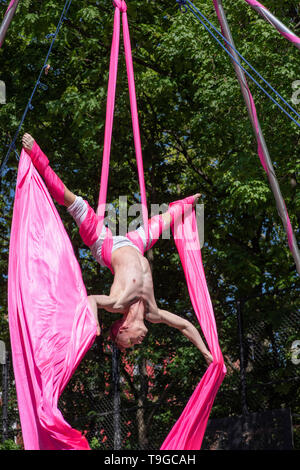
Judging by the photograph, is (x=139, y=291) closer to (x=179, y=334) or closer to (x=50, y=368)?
(x=50, y=368)

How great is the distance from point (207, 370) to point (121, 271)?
1042 mm

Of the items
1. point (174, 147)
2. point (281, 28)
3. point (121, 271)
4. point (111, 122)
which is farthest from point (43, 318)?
point (174, 147)

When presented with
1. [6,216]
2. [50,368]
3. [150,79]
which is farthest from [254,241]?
[50,368]

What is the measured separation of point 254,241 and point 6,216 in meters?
5.04

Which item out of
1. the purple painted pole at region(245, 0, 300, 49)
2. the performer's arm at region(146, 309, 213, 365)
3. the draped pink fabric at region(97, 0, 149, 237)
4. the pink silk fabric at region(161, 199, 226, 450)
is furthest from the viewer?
the purple painted pole at region(245, 0, 300, 49)

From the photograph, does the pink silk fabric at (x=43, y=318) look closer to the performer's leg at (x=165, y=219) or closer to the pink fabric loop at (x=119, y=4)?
the performer's leg at (x=165, y=219)

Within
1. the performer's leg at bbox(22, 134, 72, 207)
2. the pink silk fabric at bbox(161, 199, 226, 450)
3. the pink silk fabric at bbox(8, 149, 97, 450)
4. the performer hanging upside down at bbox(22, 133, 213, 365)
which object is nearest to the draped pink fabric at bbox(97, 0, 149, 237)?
the performer hanging upside down at bbox(22, 133, 213, 365)

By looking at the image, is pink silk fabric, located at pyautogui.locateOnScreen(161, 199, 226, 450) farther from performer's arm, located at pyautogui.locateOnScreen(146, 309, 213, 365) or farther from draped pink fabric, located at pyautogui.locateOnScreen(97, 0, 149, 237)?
draped pink fabric, located at pyautogui.locateOnScreen(97, 0, 149, 237)

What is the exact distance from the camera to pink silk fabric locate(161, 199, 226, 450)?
212 inches

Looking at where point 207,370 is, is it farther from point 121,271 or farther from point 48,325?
point 48,325

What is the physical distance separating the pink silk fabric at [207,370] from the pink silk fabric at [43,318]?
89 centimetres

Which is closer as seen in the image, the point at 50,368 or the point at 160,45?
the point at 50,368

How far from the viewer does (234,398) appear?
38.4ft

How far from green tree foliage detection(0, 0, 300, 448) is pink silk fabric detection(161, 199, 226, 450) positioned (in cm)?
414
